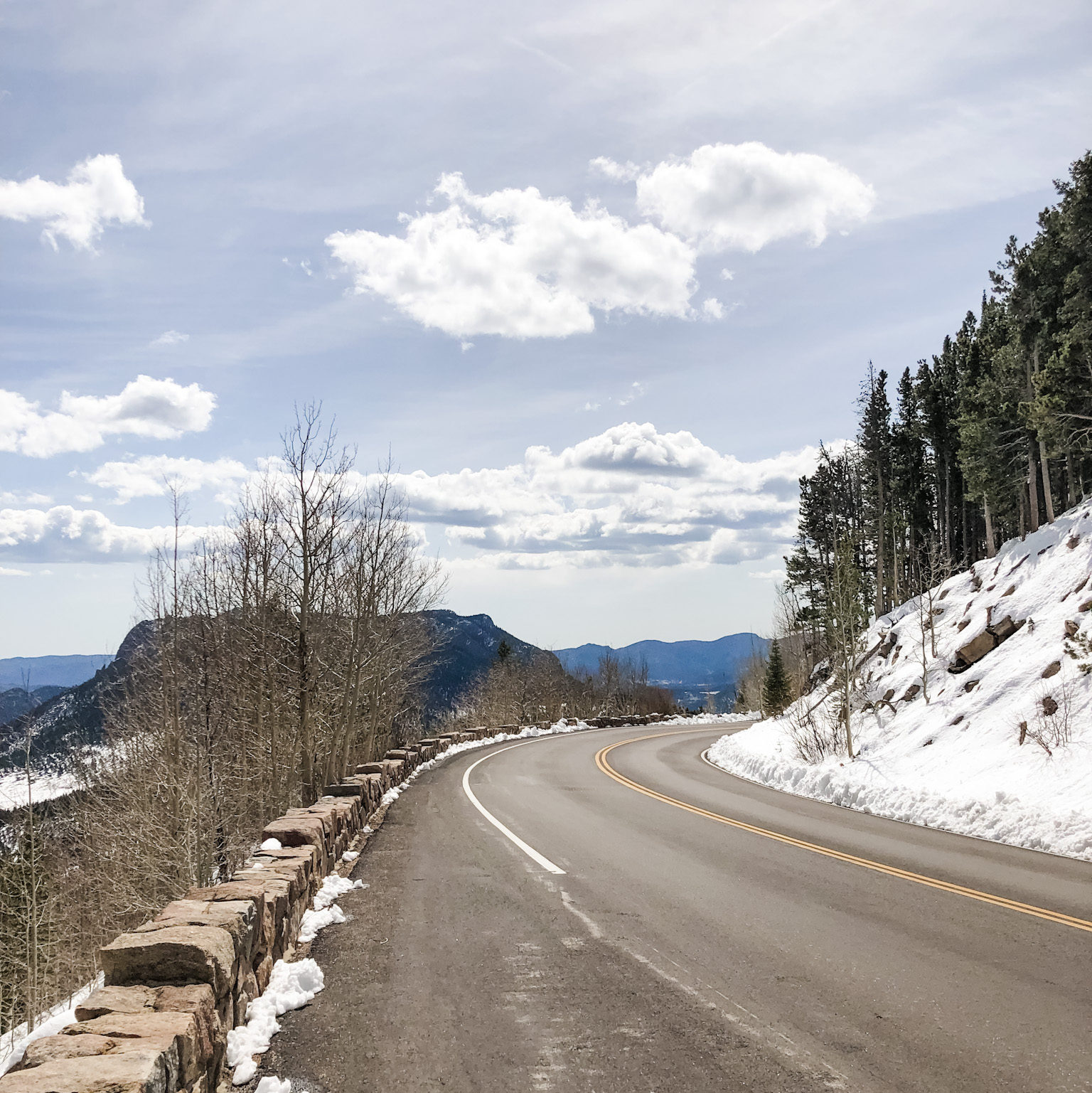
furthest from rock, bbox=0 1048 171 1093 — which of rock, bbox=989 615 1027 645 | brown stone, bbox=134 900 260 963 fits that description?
rock, bbox=989 615 1027 645

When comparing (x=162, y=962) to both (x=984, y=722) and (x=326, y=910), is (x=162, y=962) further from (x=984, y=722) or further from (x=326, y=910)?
(x=984, y=722)

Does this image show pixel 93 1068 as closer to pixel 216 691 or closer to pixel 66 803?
pixel 216 691

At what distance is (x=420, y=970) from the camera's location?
630cm

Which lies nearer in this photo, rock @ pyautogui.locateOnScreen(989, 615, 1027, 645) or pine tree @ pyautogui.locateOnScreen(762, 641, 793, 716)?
rock @ pyautogui.locateOnScreen(989, 615, 1027, 645)

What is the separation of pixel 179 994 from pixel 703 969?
377cm

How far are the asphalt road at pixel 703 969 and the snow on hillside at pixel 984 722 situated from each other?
1.50 metres

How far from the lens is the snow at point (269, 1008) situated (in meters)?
4.71

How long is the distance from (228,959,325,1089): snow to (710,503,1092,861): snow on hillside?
9866mm

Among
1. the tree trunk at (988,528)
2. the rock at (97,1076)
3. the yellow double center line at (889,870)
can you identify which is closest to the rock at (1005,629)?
the yellow double center line at (889,870)

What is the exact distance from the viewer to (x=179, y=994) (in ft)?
14.4

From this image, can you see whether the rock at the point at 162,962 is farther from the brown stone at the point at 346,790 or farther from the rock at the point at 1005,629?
the rock at the point at 1005,629

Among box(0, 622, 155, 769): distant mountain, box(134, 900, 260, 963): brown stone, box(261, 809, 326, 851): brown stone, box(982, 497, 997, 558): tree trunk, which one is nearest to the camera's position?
box(134, 900, 260, 963): brown stone

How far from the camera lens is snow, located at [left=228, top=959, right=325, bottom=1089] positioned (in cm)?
471

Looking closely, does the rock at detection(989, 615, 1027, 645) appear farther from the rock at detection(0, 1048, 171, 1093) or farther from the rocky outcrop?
the rock at detection(0, 1048, 171, 1093)
